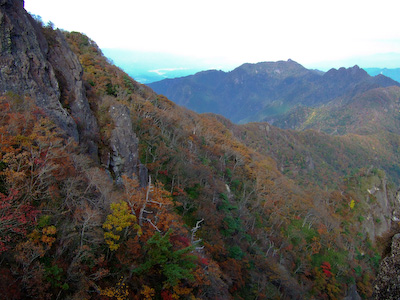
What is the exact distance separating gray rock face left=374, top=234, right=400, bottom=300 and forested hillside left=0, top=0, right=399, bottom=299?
7497mm

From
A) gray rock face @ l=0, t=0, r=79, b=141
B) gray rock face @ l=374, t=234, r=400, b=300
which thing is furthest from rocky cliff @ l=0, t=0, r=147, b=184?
gray rock face @ l=374, t=234, r=400, b=300

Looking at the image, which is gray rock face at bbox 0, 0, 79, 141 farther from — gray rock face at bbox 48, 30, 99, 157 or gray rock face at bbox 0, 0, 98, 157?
gray rock face at bbox 48, 30, 99, 157

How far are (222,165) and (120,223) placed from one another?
35384mm

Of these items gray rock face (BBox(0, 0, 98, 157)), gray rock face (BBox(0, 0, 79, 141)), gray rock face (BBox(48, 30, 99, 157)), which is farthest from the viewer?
gray rock face (BBox(48, 30, 99, 157))

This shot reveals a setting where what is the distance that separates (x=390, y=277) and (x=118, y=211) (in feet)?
41.0

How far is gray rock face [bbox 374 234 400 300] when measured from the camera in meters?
8.77

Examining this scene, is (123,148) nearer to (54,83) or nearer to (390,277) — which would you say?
(54,83)

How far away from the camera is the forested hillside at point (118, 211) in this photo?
9.50 meters

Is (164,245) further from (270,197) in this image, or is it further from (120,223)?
(270,197)

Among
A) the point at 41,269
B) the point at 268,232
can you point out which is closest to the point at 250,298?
the point at 268,232

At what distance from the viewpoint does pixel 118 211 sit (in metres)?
11.5

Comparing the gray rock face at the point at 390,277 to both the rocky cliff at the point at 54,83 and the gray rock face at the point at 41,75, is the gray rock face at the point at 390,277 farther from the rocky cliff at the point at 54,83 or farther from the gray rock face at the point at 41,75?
the gray rock face at the point at 41,75

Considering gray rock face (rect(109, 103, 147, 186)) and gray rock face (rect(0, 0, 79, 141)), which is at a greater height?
gray rock face (rect(0, 0, 79, 141))

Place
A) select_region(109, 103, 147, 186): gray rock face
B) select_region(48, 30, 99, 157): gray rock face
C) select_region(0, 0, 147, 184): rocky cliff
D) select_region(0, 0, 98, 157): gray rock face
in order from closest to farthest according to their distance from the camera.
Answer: select_region(0, 0, 98, 157): gray rock face
select_region(0, 0, 147, 184): rocky cliff
select_region(48, 30, 99, 157): gray rock face
select_region(109, 103, 147, 186): gray rock face
